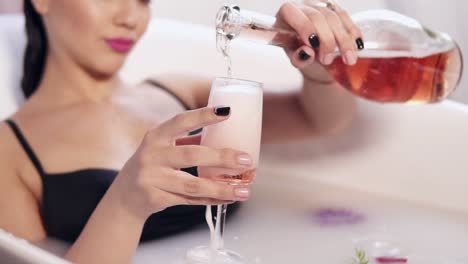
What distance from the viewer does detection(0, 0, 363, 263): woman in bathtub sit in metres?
0.85

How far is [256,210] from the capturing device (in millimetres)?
1430

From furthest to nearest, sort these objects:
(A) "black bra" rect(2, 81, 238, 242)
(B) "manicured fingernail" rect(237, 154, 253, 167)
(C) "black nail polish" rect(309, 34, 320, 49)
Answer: (A) "black bra" rect(2, 81, 238, 242) → (C) "black nail polish" rect(309, 34, 320, 49) → (B) "manicured fingernail" rect(237, 154, 253, 167)

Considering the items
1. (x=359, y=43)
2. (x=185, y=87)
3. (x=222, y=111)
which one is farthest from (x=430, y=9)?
(x=222, y=111)

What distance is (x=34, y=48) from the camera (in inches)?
58.1

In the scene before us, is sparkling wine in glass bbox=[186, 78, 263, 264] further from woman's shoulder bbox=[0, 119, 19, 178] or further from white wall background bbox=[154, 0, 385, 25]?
white wall background bbox=[154, 0, 385, 25]

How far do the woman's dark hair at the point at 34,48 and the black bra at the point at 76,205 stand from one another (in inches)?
11.3

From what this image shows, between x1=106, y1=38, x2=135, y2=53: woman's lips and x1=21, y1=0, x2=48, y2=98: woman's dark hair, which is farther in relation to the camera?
x1=21, y1=0, x2=48, y2=98: woman's dark hair

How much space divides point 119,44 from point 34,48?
243 mm

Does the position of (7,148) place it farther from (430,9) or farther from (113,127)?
(430,9)

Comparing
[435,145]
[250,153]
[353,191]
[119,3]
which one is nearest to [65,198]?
[119,3]

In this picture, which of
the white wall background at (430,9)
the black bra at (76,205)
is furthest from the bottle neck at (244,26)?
the white wall background at (430,9)

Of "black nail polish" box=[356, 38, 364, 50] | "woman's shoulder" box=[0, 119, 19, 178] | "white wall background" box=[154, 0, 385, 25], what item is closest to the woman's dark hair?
"woman's shoulder" box=[0, 119, 19, 178]

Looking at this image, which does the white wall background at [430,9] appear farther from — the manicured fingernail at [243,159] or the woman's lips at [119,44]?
the manicured fingernail at [243,159]

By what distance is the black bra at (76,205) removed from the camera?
48.5 inches
